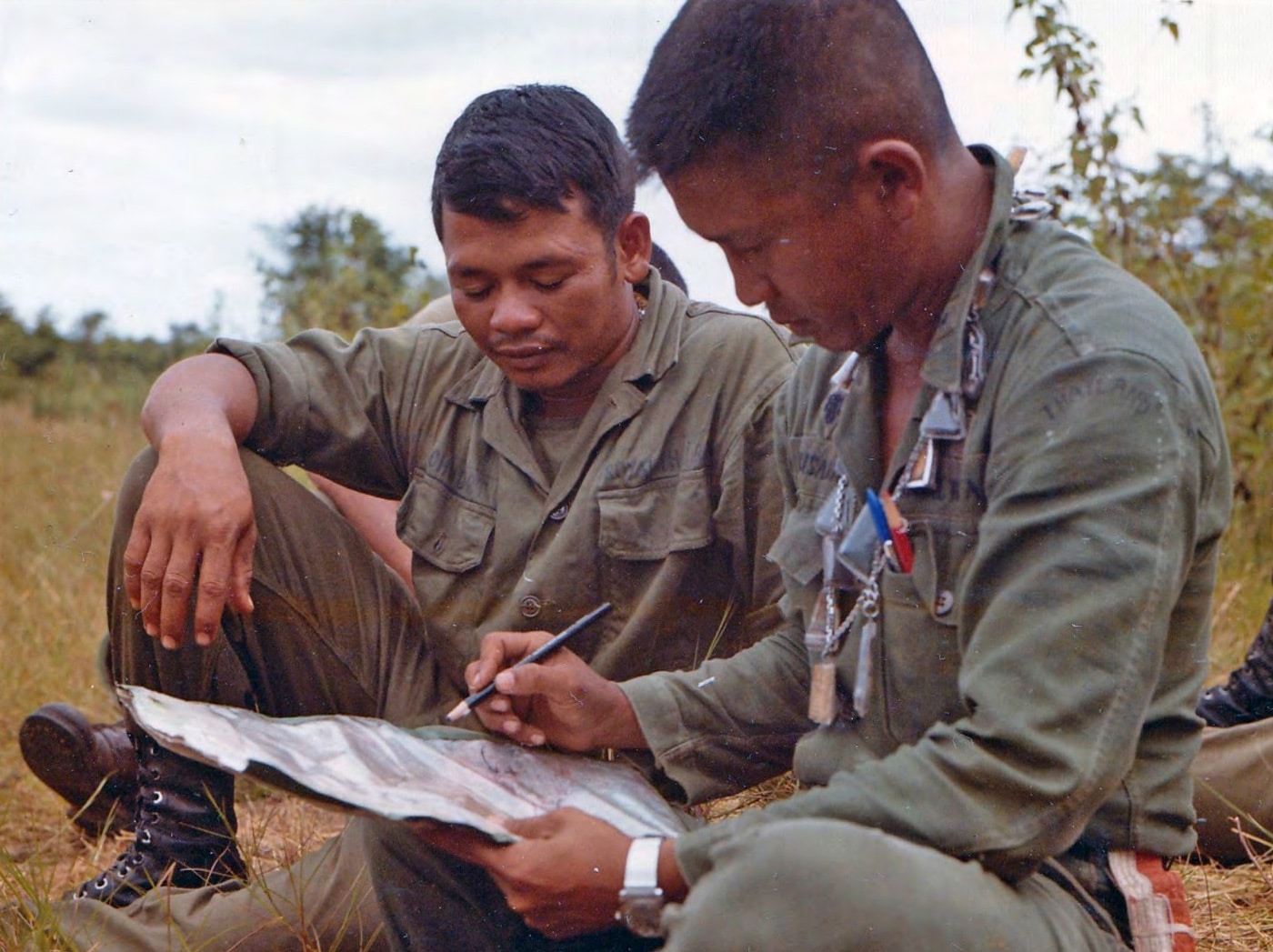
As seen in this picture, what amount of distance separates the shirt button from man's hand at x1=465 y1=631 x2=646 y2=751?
68 centimetres

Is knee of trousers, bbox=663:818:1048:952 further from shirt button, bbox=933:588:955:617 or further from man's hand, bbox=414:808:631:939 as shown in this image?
shirt button, bbox=933:588:955:617

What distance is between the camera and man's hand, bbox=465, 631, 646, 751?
8.10ft

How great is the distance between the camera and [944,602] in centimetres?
200

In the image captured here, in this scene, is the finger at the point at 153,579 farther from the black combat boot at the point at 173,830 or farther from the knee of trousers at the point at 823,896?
the knee of trousers at the point at 823,896

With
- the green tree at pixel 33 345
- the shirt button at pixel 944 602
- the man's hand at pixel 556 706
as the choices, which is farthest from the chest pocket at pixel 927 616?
the green tree at pixel 33 345

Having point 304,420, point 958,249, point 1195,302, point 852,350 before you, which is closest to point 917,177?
point 958,249

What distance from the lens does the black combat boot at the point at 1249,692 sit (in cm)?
336

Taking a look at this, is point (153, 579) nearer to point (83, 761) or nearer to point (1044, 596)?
point (83, 761)

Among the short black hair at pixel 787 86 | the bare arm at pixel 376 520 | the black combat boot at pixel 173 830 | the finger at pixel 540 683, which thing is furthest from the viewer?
the bare arm at pixel 376 520

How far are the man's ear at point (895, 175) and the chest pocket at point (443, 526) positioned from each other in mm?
1359

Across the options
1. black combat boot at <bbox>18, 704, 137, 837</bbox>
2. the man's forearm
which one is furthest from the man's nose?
black combat boot at <bbox>18, 704, 137, 837</bbox>

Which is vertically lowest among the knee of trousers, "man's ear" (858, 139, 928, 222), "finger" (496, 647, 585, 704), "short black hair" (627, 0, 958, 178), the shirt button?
"finger" (496, 647, 585, 704)

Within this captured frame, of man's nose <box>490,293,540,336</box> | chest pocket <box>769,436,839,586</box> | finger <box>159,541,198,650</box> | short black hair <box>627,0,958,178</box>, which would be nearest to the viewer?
short black hair <box>627,0,958,178</box>

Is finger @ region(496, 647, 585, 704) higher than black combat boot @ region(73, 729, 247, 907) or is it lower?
higher
